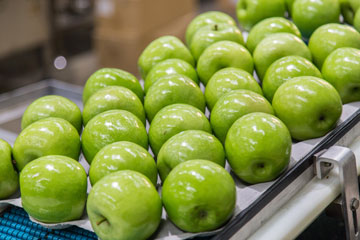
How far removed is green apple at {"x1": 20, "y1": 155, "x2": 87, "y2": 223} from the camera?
0.99 metres

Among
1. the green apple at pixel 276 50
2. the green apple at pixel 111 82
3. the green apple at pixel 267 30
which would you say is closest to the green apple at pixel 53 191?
the green apple at pixel 111 82

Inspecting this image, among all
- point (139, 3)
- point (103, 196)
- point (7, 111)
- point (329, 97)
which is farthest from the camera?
point (139, 3)

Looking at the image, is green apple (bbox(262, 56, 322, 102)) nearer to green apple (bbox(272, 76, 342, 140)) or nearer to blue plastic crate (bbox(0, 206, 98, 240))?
green apple (bbox(272, 76, 342, 140))

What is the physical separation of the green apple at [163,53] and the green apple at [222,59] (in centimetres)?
11

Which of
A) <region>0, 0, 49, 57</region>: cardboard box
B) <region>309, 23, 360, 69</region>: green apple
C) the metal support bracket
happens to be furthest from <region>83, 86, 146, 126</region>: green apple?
<region>0, 0, 49, 57</region>: cardboard box

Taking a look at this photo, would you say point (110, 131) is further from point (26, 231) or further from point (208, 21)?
point (208, 21)

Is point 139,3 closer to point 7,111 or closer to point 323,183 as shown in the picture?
point 7,111

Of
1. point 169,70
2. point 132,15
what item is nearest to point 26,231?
point 169,70

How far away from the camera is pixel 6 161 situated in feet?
3.66

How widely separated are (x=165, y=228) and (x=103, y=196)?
0.48 feet

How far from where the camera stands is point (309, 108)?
122cm

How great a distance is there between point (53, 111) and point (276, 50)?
26.7 inches

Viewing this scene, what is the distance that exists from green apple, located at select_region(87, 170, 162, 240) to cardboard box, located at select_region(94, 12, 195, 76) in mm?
3046

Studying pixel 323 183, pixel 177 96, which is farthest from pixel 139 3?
pixel 323 183
